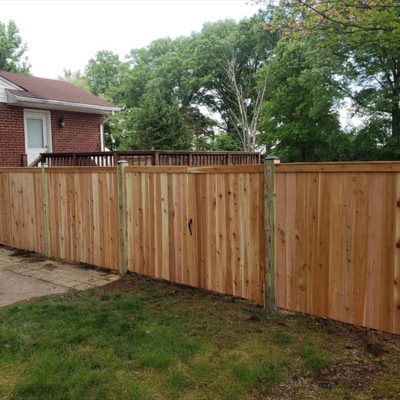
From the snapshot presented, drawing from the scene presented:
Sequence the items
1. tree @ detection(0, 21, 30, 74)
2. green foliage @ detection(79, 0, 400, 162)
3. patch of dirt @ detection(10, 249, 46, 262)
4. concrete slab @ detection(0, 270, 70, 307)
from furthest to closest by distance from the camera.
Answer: tree @ detection(0, 21, 30, 74)
green foliage @ detection(79, 0, 400, 162)
patch of dirt @ detection(10, 249, 46, 262)
concrete slab @ detection(0, 270, 70, 307)

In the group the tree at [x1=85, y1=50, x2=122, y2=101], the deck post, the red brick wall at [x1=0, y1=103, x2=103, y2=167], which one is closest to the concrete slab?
→ the deck post

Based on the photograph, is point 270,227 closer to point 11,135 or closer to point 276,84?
point 11,135

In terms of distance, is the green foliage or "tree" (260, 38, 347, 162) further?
"tree" (260, 38, 347, 162)

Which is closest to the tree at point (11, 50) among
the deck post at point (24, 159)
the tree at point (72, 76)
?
the tree at point (72, 76)

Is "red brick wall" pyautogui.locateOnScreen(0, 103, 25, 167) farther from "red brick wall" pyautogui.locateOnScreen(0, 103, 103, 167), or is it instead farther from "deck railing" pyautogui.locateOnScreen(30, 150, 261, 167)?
"deck railing" pyautogui.locateOnScreen(30, 150, 261, 167)

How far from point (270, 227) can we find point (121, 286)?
7.69ft

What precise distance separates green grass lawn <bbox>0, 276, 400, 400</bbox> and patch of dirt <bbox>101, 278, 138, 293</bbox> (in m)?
0.60

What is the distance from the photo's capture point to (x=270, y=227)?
414 centimetres

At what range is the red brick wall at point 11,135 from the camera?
12.8 m

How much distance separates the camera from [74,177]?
6562 mm

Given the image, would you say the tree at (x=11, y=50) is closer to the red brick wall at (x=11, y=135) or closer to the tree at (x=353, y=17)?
the red brick wall at (x=11, y=135)

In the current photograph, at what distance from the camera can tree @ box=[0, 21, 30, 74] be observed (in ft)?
127

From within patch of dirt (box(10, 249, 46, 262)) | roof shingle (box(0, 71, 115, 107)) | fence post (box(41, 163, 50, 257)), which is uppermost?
roof shingle (box(0, 71, 115, 107))

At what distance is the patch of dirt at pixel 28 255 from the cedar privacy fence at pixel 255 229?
57 cm
